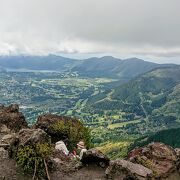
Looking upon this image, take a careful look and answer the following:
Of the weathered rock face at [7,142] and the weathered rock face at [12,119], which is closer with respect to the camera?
the weathered rock face at [7,142]

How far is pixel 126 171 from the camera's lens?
43844mm

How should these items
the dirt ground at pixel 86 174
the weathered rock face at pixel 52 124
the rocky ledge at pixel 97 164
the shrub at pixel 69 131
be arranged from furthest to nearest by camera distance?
1. the shrub at pixel 69 131
2. the weathered rock face at pixel 52 124
3. the dirt ground at pixel 86 174
4. the rocky ledge at pixel 97 164

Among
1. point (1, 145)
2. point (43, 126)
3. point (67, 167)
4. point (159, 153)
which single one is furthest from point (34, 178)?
point (43, 126)

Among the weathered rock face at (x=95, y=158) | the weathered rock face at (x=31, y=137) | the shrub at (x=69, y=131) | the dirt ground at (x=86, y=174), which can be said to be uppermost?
the weathered rock face at (x=31, y=137)

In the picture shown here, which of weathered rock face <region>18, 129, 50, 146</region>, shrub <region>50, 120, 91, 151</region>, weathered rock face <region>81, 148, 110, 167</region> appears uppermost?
weathered rock face <region>18, 129, 50, 146</region>

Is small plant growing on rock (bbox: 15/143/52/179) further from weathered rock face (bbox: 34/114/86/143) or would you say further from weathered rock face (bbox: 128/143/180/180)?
weathered rock face (bbox: 34/114/86/143)

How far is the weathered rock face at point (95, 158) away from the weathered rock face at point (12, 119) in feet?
107

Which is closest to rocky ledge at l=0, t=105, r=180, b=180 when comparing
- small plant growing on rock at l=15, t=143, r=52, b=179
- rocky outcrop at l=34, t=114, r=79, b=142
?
small plant growing on rock at l=15, t=143, r=52, b=179

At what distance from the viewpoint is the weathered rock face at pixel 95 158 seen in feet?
162

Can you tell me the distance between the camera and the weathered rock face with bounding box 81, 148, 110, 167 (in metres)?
49.4

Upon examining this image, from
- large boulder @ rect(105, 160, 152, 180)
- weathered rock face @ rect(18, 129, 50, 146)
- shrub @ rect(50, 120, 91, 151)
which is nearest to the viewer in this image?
large boulder @ rect(105, 160, 152, 180)

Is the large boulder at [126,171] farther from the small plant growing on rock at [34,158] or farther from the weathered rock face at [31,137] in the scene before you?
the weathered rock face at [31,137]

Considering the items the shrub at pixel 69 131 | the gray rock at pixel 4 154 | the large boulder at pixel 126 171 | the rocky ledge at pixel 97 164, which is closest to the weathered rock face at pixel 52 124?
the shrub at pixel 69 131

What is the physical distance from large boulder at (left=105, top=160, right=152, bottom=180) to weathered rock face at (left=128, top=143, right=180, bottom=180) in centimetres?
217
